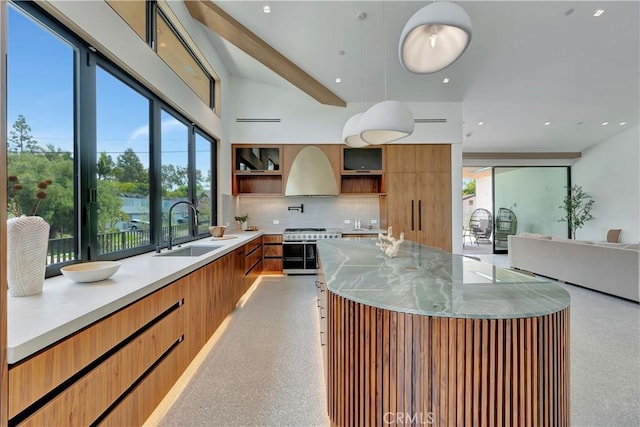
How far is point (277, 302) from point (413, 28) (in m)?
3.27

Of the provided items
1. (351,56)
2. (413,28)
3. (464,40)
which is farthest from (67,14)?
(351,56)

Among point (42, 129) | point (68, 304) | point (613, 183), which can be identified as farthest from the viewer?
point (613, 183)

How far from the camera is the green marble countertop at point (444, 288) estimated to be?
101cm

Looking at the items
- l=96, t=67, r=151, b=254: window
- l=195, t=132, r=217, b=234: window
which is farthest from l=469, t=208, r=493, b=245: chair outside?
l=96, t=67, r=151, b=254: window

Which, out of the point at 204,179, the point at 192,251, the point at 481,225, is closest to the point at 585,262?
the point at 192,251

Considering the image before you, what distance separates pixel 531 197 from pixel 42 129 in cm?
1019

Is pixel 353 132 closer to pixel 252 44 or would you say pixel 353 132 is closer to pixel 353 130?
pixel 353 130

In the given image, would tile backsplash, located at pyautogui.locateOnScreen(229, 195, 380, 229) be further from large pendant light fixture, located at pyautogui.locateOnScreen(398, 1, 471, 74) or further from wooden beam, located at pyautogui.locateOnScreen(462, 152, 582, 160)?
wooden beam, located at pyautogui.locateOnScreen(462, 152, 582, 160)

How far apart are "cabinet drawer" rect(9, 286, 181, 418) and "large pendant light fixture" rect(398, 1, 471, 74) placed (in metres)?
2.06

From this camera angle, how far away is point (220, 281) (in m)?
2.62

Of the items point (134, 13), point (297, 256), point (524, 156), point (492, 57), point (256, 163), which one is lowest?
point (297, 256)

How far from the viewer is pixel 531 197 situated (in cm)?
785

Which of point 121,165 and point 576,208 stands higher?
point 121,165

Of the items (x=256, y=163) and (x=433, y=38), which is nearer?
(x=433, y=38)
